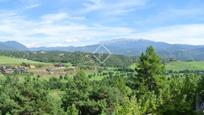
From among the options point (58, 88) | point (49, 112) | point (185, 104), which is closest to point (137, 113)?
point (185, 104)

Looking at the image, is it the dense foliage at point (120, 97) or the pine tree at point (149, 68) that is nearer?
the dense foliage at point (120, 97)

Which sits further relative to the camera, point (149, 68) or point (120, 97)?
point (120, 97)

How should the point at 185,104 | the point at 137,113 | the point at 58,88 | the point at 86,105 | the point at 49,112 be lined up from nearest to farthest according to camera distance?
the point at 137,113 → the point at 185,104 → the point at 49,112 → the point at 86,105 → the point at 58,88

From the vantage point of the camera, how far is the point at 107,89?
7219cm

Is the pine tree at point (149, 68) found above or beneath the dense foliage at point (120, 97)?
above

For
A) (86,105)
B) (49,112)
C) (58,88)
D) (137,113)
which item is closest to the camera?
(137,113)

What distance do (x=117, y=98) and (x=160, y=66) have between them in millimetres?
9011

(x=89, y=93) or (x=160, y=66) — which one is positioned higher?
(x=160, y=66)

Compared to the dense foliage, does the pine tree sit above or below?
above

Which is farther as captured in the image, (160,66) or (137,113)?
(160,66)

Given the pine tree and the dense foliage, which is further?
the pine tree

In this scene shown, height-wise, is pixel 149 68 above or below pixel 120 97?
above

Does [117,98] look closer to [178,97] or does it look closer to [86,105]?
[86,105]

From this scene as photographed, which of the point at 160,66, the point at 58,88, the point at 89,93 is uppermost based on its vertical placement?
the point at 160,66
